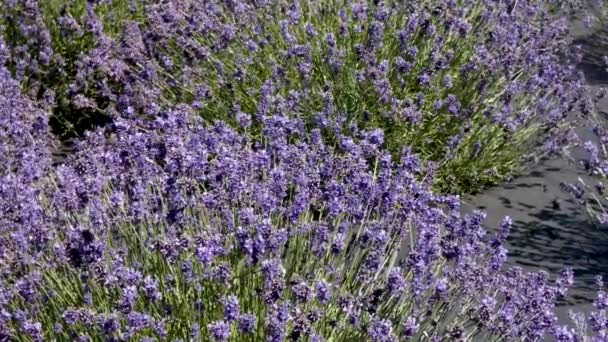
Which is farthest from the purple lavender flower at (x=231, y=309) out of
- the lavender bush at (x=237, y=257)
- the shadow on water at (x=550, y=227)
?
the shadow on water at (x=550, y=227)

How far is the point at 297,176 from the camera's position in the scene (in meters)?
3.39

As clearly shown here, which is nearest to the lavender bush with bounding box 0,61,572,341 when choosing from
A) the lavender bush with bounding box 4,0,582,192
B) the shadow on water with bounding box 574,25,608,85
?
the lavender bush with bounding box 4,0,582,192

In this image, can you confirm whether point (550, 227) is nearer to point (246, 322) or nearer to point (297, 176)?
point (297, 176)

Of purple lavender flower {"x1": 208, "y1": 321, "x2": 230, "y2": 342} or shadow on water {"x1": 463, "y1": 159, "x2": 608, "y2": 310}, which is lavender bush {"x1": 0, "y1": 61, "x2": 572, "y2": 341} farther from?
shadow on water {"x1": 463, "y1": 159, "x2": 608, "y2": 310}

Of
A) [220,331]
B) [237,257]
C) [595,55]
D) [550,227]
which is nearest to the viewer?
[220,331]

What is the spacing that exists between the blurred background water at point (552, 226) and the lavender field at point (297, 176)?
13mm

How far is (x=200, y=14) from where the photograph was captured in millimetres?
5281

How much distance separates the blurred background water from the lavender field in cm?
1

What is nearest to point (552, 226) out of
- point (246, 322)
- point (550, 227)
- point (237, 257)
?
point (550, 227)

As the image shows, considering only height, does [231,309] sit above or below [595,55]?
above

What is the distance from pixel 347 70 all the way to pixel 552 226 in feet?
4.06

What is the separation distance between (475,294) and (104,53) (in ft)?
10.1

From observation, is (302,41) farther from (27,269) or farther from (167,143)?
(27,269)

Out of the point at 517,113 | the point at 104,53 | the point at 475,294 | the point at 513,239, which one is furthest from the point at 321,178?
the point at 104,53
